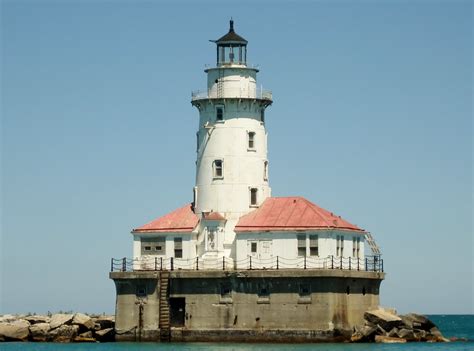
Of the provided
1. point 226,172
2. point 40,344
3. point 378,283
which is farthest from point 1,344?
point 378,283

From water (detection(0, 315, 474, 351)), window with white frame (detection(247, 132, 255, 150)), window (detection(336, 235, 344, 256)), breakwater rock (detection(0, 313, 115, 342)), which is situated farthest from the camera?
breakwater rock (detection(0, 313, 115, 342))

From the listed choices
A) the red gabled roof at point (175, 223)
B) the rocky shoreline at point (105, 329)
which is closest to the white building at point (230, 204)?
the red gabled roof at point (175, 223)

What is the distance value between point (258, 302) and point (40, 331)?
13.6m

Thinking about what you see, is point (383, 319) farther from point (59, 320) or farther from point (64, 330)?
point (59, 320)

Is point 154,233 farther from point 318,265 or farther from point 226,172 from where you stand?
point 318,265

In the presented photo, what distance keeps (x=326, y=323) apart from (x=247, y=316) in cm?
402

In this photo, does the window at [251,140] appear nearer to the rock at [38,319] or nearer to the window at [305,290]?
the window at [305,290]

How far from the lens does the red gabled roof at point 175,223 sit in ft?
230

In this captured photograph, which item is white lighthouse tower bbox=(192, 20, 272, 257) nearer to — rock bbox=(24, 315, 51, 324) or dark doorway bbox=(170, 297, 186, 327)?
dark doorway bbox=(170, 297, 186, 327)

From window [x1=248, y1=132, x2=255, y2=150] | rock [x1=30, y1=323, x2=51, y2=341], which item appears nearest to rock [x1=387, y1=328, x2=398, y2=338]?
window [x1=248, y1=132, x2=255, y2=150]

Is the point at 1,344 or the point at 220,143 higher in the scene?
the point at 220,143

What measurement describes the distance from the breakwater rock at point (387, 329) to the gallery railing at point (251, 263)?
104 inches

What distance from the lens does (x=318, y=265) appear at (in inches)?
2621

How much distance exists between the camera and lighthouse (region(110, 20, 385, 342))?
65500 mm
